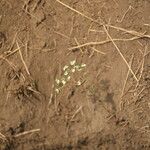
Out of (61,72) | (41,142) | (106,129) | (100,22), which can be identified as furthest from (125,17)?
(41,142)

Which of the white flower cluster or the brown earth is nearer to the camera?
the brown earth

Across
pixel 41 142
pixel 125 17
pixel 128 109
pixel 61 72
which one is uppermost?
pixel 125 17

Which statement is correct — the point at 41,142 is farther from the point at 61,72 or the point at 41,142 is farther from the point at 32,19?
the point at 32,19

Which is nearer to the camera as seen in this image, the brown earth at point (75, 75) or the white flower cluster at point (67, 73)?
the brown earth at point (75, 75)
